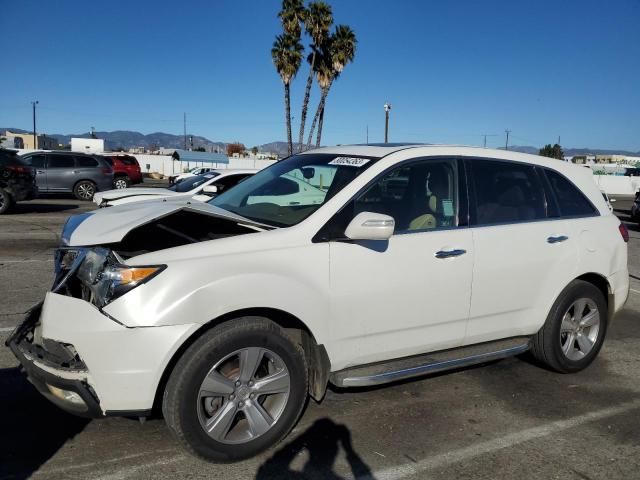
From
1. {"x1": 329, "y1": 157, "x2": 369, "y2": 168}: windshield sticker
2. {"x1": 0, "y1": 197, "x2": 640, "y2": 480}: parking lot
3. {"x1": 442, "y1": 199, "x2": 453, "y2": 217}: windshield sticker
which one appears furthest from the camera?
{"x1": 442, "y1": 199, "x2": 453, "y2": 217}: windshield sticker

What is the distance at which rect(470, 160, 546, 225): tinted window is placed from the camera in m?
3.98

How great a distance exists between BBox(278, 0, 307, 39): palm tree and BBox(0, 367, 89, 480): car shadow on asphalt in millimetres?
31306

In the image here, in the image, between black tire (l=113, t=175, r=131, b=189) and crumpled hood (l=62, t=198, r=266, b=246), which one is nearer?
crumpled hood (l=62, t=198, r=266, b=246)

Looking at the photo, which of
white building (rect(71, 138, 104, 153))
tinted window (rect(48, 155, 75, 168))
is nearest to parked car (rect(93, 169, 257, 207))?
tinted window (rect(48, 155, 75, 168))

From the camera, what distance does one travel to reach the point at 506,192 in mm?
4152

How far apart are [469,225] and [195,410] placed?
7.21ft

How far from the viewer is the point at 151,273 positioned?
280cm

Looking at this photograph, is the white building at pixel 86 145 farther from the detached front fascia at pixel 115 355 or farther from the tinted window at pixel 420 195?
the detached front fascia at pixel 115 355

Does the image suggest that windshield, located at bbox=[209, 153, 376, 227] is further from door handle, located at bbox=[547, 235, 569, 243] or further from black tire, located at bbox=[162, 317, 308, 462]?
door handle, located at bbox=[547, 235, 569, 243]

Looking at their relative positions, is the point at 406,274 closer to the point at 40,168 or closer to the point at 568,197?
the point at 568,197

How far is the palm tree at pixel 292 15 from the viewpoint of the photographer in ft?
105

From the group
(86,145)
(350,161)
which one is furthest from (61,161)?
(86,145)

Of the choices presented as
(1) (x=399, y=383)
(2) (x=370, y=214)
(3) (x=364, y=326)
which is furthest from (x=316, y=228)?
(1) (x=399, y=383)

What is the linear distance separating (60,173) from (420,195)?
1803 cm
